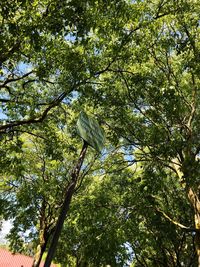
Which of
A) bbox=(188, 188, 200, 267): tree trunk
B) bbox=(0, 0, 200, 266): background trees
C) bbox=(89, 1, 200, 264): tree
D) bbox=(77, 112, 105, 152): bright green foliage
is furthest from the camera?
bbox=(188, 188, 200, 267): tree trunk

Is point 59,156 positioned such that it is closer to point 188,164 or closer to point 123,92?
point 123,92

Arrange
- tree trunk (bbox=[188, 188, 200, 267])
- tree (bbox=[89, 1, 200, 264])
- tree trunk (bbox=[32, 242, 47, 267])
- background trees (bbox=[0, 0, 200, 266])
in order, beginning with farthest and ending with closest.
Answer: tree trunk (bbox=[32, 242, 47, 267]) → tree trunk (bbox=[188, 188, 200, 267]) → tree (bbox=[89, 1, 200, 264]) → background trees (bbox=[0, 0, 200, 266])

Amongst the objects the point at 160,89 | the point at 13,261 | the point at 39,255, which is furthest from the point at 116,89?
the point at 13,261

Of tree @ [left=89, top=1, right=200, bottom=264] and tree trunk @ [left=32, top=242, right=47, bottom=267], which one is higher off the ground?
tree @ [left=89, top=1, right=200, bottom=264]

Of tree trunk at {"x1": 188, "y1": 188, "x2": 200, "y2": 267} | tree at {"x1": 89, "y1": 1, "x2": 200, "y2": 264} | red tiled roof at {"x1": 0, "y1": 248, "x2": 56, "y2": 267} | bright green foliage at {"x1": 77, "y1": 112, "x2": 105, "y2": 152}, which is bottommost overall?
bright green foliage at {"x1": 77, "y1": 112, "x2": 105, "y2": 152}

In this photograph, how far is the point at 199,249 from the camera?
10.4 metres

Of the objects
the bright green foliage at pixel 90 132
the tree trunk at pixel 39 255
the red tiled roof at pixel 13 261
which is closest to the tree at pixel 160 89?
the bright green foliage at pixel 90 132

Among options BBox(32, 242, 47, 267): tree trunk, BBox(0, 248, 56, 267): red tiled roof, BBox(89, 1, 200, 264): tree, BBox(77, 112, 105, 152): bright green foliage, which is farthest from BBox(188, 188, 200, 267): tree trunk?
BBox(0, 248, 56, 267): red tiled roof

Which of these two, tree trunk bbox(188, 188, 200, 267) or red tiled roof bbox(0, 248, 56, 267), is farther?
red tiled roof bbox(0, 248, 56, 267)

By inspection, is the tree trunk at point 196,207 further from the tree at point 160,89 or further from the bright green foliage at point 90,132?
the bright green foliage at point 90,132

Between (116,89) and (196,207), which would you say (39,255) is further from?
(116,89)

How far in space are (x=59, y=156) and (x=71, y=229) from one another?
10.6m

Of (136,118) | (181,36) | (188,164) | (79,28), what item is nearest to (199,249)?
(188,164)

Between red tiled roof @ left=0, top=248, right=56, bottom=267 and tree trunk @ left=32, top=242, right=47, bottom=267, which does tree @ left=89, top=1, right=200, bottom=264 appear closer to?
tree trunk @ left=32, top=242, right=47, bottom=267
